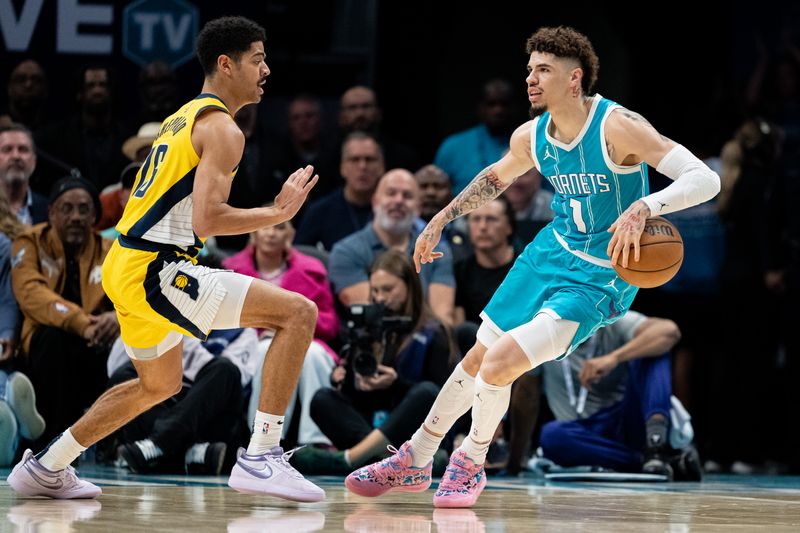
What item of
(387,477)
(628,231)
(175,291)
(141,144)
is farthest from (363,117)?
(628,231)

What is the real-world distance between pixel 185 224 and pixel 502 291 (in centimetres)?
136

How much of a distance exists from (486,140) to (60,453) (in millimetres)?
4957

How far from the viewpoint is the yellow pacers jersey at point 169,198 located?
503 centimetres

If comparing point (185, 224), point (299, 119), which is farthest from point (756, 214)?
point (185, 224)

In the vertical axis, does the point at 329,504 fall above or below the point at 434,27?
below

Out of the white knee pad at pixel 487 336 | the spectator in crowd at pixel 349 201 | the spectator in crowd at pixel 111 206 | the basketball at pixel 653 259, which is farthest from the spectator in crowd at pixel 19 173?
the basketball at pixel 653 259

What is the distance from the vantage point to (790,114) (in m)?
10.1

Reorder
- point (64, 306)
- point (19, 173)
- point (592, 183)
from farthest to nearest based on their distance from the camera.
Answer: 1. point (19, 173)
2. point (64, 306)
3. point (592, 183)

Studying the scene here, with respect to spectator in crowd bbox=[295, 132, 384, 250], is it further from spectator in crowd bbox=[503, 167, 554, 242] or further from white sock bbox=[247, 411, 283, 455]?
white sock bbox=[247, 411, 283, 455]

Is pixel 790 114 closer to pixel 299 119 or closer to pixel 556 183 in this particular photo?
pixel 299 119

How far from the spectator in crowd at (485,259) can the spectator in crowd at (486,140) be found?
103 cm

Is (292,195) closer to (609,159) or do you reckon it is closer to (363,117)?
(609,159)

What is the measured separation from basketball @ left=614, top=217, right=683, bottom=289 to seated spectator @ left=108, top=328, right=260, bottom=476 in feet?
9.11

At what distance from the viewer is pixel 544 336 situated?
511 centimetres
